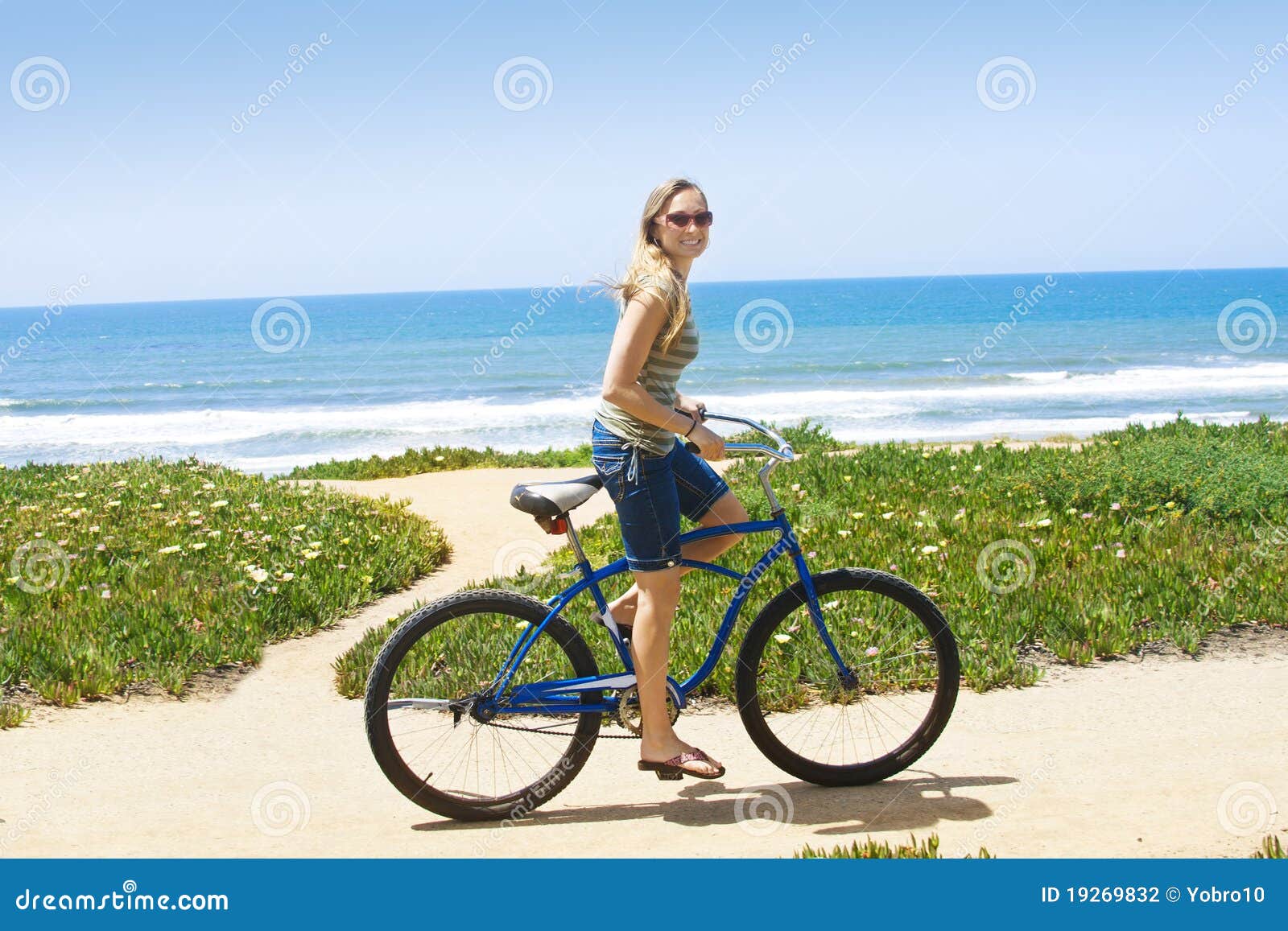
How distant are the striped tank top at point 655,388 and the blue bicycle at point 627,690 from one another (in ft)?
0.83

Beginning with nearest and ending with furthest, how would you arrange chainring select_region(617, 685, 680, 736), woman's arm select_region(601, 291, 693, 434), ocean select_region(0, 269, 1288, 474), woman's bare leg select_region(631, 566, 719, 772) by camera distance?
woman's arm select_region(601, 291, 693, 434), woman's bare leg select_region(631, 566, 719, 772), chainring select_region(617, 685, 680, 736), ocean select_region(0, 269, 1288, 474)

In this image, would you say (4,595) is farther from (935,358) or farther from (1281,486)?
(935,358)

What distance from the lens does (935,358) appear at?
152 ft

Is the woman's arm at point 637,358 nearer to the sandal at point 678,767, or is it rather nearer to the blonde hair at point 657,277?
the blonde hair at point 657,277

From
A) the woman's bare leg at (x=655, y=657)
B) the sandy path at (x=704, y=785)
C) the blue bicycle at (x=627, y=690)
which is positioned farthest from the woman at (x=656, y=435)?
the sandy path at (x=704, y=785)

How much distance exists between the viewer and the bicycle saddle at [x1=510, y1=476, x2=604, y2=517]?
3895 mm

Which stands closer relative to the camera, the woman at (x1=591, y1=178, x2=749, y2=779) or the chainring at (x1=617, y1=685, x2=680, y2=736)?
the woman at (x1=591, y1=178, x2=749, y2=779)

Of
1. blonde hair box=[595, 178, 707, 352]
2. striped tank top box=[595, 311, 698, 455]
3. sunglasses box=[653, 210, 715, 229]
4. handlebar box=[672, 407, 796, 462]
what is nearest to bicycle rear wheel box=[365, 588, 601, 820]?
striped tank top box=[595, 311, 698, 455]

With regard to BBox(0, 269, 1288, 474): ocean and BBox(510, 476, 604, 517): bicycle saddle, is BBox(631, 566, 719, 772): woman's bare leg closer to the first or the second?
BBox(510, 476, 604, 517): bicycle saddle

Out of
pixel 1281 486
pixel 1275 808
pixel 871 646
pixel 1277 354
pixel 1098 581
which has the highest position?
pixel 1277 354

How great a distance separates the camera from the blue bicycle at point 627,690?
4004mm

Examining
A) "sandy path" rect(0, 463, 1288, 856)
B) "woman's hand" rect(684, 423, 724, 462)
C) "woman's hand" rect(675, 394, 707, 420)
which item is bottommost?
"sandy path" rect(0, 463, 1288, 856)

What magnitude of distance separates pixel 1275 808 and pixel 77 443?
106 feet

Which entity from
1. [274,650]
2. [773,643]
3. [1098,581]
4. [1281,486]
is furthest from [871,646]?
[1281,486]
